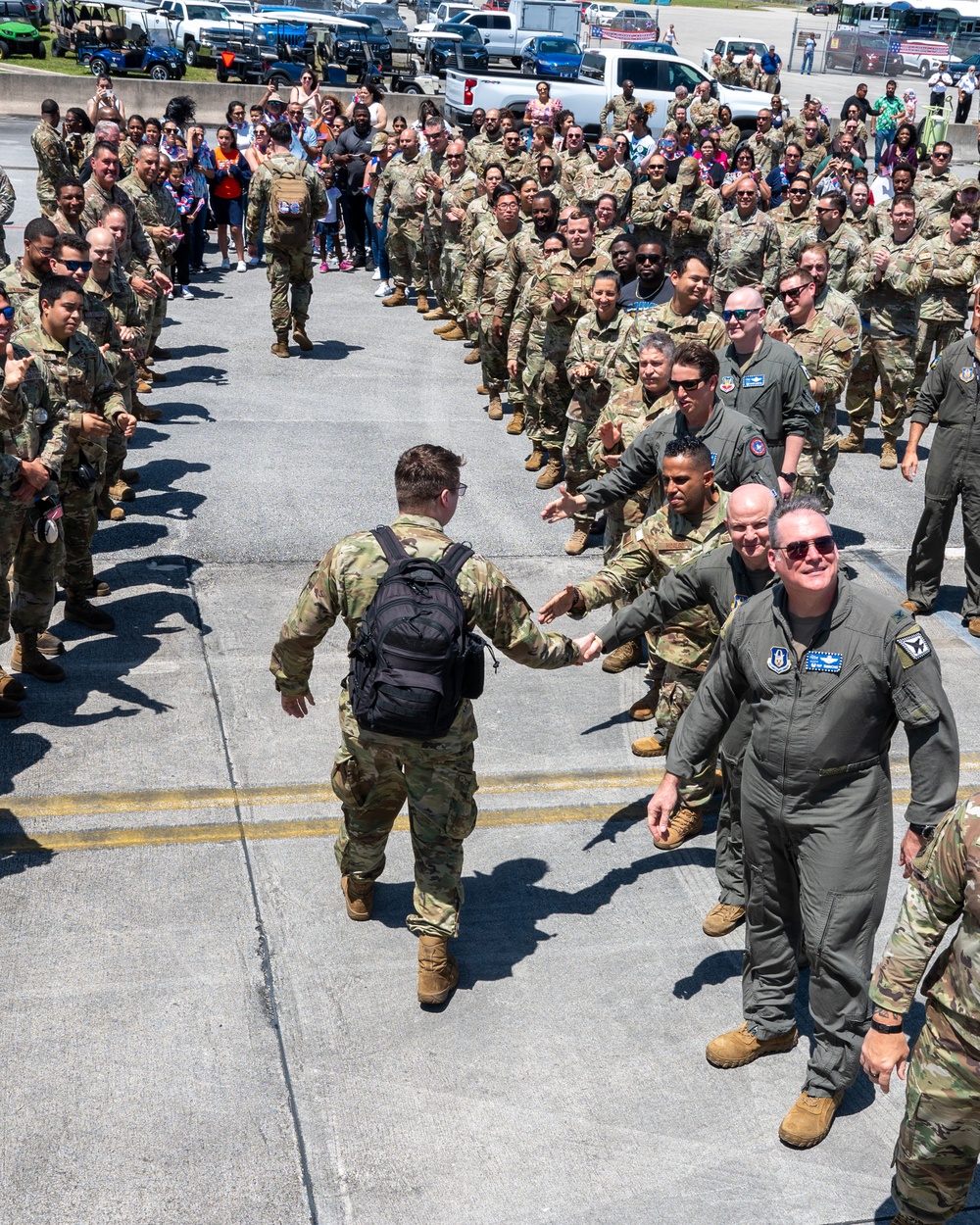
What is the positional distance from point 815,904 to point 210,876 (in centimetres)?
271

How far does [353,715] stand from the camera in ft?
15.6

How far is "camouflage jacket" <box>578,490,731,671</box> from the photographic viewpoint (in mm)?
5934

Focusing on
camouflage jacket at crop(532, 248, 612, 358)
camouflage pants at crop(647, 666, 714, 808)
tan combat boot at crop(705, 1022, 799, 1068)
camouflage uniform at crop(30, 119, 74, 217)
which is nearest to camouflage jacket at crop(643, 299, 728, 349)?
camouflage jacket at crop(532, 248, 612, 358)

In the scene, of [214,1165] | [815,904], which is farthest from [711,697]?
[214,1165]

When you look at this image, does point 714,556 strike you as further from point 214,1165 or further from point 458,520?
point 458,520

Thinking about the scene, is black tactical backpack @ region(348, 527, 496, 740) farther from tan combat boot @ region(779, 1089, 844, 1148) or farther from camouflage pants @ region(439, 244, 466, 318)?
camouflage pants @ region(439, 244, 466, 318)

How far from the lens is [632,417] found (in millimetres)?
7758

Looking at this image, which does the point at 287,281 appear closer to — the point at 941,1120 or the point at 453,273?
the point at 453,273

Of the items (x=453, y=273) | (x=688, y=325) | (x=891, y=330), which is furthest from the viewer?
(x=453, y=273)

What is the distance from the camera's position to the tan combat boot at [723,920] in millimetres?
5484

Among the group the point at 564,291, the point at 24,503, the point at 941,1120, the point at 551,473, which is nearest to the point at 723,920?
the point at 941,1120

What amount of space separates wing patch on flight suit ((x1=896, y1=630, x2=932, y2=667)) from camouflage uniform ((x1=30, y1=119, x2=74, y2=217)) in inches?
486

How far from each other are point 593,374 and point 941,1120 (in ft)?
21.4

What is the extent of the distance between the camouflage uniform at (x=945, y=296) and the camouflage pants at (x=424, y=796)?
25.3ft
